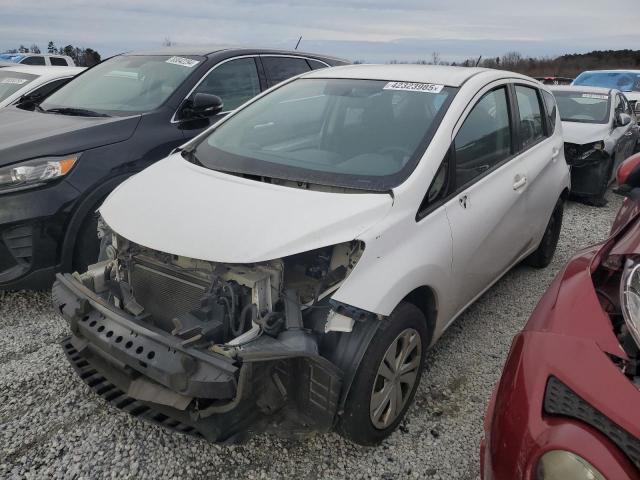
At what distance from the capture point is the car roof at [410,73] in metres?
3.04

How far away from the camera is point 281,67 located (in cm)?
517

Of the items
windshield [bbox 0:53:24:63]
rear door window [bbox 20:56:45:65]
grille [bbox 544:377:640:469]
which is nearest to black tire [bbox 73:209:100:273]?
grille [bbox 544:377:640:469]

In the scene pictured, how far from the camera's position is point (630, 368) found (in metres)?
1.42

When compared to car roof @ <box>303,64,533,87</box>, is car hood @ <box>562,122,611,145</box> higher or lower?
lower

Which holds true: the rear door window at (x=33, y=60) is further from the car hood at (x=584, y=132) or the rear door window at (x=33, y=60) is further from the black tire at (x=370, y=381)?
the black tire at (x=370, y=381)

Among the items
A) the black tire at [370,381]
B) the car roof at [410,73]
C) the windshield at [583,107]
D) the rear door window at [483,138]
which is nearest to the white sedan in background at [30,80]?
the car roof at [410,73]

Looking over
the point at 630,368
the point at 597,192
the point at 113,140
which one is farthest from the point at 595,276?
the point at 597,192

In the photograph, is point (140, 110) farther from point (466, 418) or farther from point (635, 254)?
point (635, 254)

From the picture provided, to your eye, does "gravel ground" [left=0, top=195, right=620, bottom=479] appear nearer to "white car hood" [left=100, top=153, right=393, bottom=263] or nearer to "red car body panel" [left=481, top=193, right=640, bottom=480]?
"red car body panel" [left=481, top=193, right=640, bottom=480]

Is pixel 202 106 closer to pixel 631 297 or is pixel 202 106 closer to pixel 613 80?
pixel 631 297

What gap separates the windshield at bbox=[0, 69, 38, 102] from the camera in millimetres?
6906

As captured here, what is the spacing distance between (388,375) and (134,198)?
59.4 inches

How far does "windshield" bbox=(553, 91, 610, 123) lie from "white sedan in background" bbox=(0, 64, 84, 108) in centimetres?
713

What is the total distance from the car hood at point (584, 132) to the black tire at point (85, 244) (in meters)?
5.92
